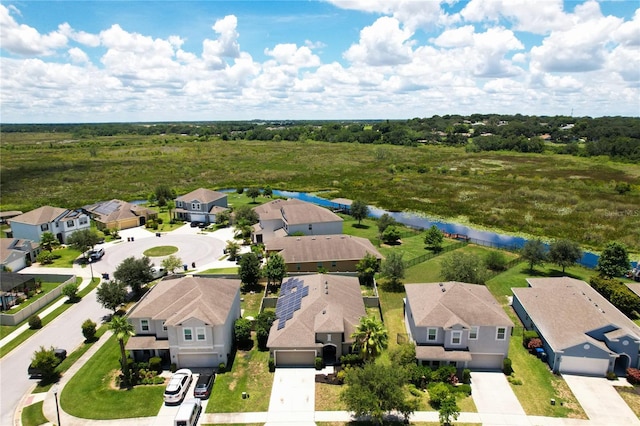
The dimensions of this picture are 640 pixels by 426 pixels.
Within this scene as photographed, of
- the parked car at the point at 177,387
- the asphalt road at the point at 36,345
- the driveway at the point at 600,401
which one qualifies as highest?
the parked car at the point at 177,387

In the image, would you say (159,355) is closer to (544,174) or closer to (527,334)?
(527,334)

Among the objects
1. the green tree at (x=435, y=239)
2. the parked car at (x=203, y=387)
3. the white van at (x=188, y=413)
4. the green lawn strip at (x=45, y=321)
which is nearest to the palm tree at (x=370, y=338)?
the parked car at (x=203, y=387)

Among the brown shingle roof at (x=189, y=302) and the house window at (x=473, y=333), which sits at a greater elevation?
the brown shingle roof at (x=189, y=302)

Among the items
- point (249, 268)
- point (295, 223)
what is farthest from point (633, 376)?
point (295, 223)

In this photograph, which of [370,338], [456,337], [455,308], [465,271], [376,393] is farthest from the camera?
[465,271]

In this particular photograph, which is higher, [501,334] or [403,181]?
[501,334]

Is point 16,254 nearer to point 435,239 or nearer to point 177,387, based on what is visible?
point 177,387

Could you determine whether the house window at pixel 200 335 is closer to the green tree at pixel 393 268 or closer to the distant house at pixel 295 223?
the green tree at pixel 393 268
